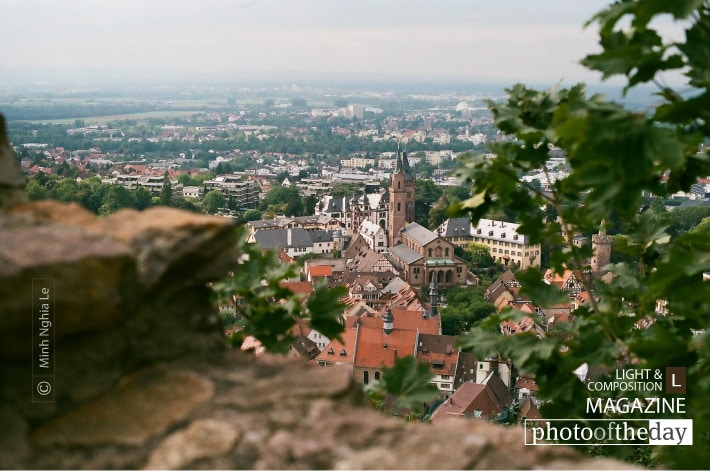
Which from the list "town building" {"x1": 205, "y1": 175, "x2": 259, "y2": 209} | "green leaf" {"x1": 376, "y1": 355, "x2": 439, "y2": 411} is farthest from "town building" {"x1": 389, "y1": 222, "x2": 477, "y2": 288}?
"green leaf" {"x1": 376, "y1": 355, "x2": 439, "y2": 411}

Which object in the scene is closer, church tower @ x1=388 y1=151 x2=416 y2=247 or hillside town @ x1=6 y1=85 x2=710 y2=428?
hillside town @ x1=6 y1=85 x2=710 y2=428

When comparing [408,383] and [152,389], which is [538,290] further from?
[152,389]

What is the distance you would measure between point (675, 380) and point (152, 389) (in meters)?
1.77

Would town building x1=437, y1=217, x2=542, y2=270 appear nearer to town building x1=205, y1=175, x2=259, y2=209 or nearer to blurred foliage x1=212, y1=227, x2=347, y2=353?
town building x1=205, y1=175, x2=259, y2=209

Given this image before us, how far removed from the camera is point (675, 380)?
2.79m

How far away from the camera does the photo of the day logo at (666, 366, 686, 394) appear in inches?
107

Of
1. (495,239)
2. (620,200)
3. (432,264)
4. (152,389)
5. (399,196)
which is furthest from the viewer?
(399,196)

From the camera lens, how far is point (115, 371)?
1.94 m

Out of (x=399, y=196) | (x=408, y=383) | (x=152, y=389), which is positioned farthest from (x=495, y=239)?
(x=152, y=389)

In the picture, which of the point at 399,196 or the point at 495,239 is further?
the point at 399,196

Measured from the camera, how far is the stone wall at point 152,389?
175cm

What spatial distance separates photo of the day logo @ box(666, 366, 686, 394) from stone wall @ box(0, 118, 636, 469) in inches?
38.9

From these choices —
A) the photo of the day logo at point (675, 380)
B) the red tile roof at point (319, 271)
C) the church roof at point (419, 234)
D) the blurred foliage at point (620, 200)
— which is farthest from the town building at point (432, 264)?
the photo of the day logo at point (675, 380)

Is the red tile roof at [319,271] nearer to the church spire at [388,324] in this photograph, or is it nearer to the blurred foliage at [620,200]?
the church spire at [388,324]
